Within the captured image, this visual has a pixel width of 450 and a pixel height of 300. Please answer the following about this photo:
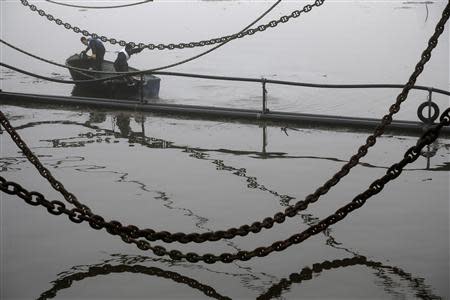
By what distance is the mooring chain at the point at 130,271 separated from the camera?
6.05 meters

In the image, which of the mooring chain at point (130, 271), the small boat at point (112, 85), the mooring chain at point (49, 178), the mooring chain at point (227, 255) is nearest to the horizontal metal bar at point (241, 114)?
the small boat at point (112, 85)

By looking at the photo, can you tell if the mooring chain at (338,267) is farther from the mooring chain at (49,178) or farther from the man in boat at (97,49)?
the man in boat at (97,49)

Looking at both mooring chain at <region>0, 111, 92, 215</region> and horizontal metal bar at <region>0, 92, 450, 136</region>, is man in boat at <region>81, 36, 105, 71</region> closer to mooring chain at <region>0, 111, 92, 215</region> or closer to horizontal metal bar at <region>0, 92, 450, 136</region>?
horizontal metal bar at <region>0, 92, 450, 136</region>

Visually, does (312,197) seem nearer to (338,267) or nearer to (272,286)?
(272,286)

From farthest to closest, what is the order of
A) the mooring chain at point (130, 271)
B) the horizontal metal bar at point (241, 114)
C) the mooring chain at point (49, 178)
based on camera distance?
the horizontal metal bar at point (241, 114), the mooring chain at point (130, 271), the mooring chain at point (49, 178)

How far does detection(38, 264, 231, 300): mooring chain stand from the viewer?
19.8 feet

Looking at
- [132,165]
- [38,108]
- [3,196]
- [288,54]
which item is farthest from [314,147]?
[288,54]

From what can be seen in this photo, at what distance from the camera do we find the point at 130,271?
646 cm

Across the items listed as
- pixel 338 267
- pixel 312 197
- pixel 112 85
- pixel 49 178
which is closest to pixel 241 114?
pixel 112 85

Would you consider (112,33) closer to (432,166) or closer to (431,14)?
(431,14)

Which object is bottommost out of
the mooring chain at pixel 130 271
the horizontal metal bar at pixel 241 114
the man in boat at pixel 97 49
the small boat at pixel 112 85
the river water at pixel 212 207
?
the mooring chain at pixel 130 271

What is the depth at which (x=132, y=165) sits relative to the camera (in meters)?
10.1

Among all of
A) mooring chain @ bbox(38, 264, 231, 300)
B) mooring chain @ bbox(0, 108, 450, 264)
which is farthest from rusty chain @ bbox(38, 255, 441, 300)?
mooring chain @ bbox(0, 108, 450, 264)

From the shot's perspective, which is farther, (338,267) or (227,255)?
(338,267)
